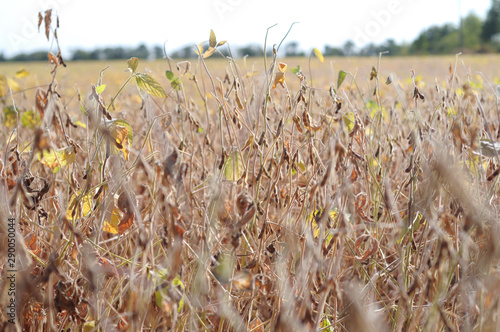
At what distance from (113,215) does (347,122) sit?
0.55 m

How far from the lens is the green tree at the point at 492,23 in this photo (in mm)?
42281

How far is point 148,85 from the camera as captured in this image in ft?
2.68

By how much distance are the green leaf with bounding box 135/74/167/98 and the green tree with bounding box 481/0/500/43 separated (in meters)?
49.8

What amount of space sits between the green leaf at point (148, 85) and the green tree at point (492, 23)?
49.8 metres

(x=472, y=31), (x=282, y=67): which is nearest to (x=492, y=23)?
(x=472, y=31)

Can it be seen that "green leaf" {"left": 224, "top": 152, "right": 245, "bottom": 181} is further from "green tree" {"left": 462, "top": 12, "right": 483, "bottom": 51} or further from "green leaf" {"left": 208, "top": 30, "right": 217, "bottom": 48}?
"green tree" {"left": 462, "top": 12, "right": 483, "bottom": 51}

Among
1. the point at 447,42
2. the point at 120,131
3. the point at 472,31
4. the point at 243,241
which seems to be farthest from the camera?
the point at 472,31

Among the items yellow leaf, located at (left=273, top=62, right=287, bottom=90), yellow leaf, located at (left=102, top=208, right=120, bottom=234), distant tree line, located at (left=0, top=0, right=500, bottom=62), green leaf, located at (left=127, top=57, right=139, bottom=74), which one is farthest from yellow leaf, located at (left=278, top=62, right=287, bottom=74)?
distant tree line, located at (left=0, top=0, right=500, bottom=62)

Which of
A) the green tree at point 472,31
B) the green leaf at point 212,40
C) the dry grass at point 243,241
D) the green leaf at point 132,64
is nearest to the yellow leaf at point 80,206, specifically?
the dry grass at point 243,241

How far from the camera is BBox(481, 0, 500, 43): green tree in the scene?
4228 cm

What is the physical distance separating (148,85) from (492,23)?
5066 centimetres

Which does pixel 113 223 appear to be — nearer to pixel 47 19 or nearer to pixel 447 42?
pixel 47 19

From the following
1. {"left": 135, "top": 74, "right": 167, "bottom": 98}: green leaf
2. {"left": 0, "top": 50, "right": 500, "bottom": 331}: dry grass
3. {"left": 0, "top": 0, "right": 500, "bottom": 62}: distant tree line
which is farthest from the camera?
{"left": 0, "top": 0, "right": 500, "bottom": 62}: distant tree line

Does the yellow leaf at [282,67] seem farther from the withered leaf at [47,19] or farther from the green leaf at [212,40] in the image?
the withered leaf at [47,19]
